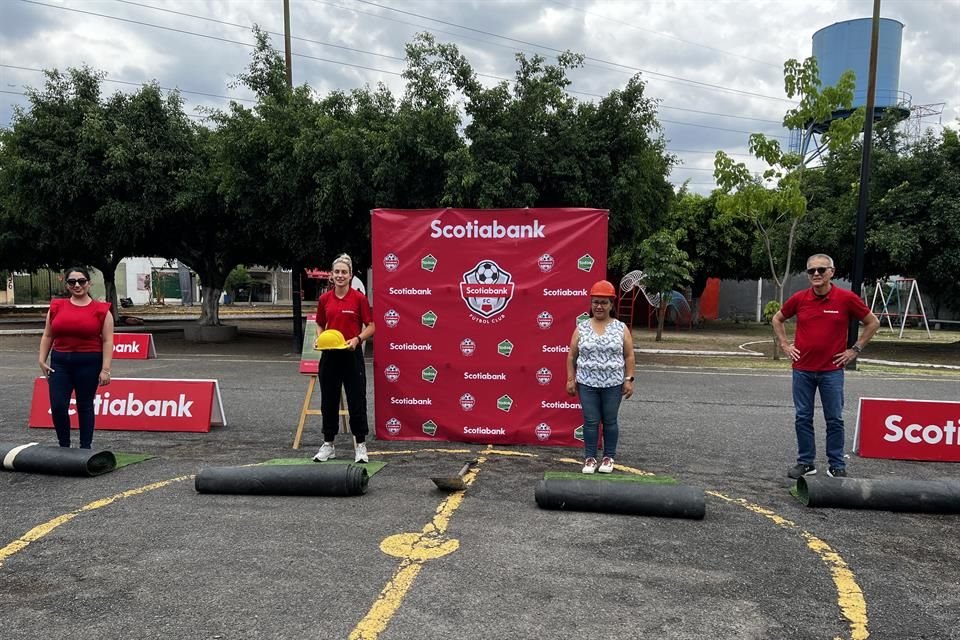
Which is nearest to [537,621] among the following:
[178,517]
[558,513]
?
[558,513]

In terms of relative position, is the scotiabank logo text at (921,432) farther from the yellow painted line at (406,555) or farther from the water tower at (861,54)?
the water tower at (861,54)

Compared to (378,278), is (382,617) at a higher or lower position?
lower

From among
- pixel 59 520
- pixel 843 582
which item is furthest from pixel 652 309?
pixel 59 520

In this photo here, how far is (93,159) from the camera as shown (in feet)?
58.2

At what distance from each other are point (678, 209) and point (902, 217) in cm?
1427

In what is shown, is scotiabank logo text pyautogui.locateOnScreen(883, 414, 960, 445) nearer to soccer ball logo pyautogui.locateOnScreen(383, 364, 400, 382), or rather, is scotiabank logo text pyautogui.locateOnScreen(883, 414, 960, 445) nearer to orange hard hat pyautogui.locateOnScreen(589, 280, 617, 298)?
orange hard hat pyautogui.locateOnScreen(589, 280, 617, 298)

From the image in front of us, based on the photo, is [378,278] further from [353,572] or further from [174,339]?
[174,339]

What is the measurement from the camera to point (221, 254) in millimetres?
21875

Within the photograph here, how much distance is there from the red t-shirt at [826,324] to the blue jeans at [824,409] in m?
0.10

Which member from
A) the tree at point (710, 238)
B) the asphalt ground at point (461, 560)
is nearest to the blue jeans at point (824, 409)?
the asphalt ground at point (461, 560)

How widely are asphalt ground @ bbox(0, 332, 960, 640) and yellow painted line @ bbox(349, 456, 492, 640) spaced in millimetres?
15

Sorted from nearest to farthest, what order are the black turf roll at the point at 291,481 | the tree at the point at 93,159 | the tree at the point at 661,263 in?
the black turf roll at the point at 291,481 < the tree at the point at 93,159 < the tree at the point at 661,263

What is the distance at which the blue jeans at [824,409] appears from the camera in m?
5.83

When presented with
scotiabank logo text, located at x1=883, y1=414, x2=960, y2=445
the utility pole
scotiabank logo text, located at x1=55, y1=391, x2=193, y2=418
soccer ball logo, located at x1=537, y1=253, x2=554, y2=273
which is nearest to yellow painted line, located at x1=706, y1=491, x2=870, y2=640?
scotiabank logo text, located at x1=883, y1=414, x2=960, y2=445
